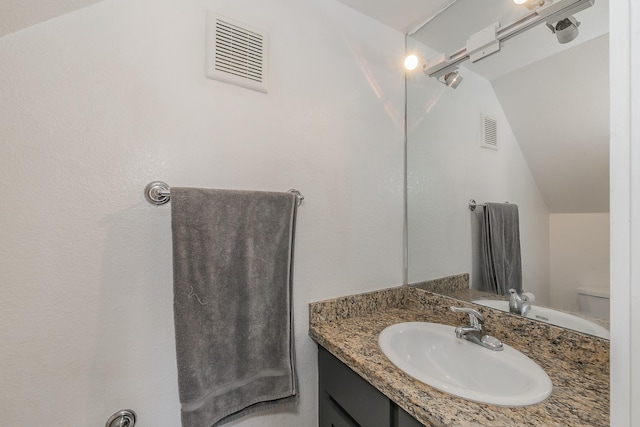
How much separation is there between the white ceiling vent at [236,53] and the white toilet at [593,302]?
1261 mm

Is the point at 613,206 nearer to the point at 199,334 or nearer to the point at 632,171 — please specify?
the point at 632,171

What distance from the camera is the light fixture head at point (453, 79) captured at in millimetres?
1231

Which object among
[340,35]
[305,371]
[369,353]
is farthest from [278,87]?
[305,371]

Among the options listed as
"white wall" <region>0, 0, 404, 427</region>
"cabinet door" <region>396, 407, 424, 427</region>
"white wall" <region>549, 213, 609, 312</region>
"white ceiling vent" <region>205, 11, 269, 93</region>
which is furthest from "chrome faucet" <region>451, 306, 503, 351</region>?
"white ceiling vent" <region>205, 11, 269, 93</region>

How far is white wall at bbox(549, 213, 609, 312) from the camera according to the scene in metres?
0.80

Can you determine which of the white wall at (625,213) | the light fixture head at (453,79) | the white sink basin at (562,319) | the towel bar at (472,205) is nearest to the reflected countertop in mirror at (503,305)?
the white sink basin at (562,319)

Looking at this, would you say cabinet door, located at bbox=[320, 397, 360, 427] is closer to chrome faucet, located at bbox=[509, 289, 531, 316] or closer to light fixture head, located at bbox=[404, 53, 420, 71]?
chrome faucet, located at bbox=[509, 289, 531, 316]

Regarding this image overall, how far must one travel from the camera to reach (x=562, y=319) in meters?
0.88

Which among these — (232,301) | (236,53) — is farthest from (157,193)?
→ (236,53)

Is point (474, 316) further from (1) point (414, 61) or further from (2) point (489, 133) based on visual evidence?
(1) point (414, 61)

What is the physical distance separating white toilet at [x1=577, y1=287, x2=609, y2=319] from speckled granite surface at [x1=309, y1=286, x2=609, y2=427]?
0.26ft

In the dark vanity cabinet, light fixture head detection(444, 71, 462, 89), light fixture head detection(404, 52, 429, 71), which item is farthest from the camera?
light fixture head detection(404, 52, 429, 71)

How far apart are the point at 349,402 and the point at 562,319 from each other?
76cm

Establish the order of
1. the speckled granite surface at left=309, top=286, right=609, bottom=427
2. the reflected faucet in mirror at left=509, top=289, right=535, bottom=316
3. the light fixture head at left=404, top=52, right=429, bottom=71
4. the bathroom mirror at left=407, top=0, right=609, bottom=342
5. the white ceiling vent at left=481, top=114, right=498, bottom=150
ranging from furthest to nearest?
the light fixture head at left=404, top=52, right=429, bottom=71, the white ceiling vent at left=481, top=114, right=498, bottom=150, the reflected faucet in mirror at left=509, top=289, right=535, bottom=316, the bathroom mirror at left=407, top=0, right=609, bottom=342, the speckled granite surface at left=309, top=286, right=609, bottom=427
